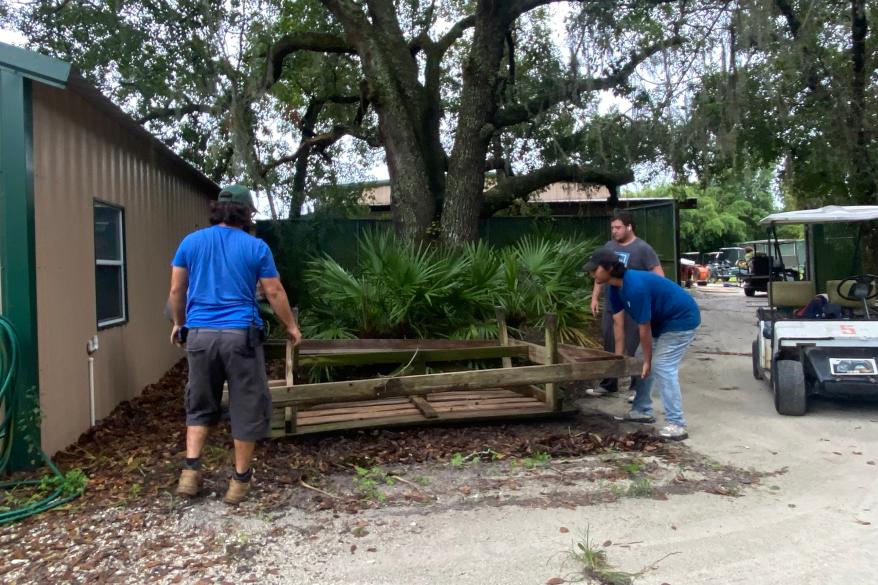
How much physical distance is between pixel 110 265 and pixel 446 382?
140 inches

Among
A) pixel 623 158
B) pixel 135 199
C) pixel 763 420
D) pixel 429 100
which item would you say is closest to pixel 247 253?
pixel 135 199

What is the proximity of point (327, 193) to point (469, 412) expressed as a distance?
8216 mm

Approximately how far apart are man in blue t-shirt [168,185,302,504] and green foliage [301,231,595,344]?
3200 millimetres

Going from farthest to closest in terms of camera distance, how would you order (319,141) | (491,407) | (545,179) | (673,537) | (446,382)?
(545,179), (319,141), (491,407), (446,382), (673,537)

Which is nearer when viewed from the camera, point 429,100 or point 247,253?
point 247,253

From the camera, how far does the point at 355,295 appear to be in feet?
24.7

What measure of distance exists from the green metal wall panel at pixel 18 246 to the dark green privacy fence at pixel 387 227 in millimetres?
5833

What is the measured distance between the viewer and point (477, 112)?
10.3 meters

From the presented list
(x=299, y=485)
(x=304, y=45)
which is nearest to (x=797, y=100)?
(x=304, y=45)

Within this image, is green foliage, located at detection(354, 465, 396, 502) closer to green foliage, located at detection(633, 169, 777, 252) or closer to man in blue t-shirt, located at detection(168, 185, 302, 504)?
man in blue t-shirt, located at detection(168, 185, 302, 504)

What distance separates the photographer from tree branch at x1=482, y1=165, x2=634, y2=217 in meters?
11.8

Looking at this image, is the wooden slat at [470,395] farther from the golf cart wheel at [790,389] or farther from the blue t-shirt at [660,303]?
the golf cart wheel at [790,389]

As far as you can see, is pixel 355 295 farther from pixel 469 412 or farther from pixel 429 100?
pixel 429 100

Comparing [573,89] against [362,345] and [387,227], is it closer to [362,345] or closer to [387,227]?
[387,227]
